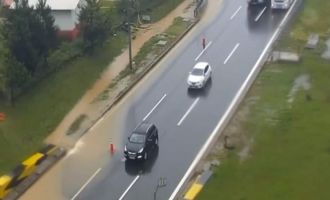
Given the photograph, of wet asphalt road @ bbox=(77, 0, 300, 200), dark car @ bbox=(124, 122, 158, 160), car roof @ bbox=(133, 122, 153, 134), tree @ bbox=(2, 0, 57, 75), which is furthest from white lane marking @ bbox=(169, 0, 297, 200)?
tree @ bbox=(2, 0, 57, 75)

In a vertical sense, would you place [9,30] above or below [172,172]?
above

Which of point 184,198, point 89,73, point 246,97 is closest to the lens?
point 184,198

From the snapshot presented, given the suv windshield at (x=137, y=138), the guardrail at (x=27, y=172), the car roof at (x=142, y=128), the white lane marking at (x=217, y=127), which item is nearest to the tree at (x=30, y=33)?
the guardrail at (x=27, y=172)

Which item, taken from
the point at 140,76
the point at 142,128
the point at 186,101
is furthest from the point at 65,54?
the point at 142,128

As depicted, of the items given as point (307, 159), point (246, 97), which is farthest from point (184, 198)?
point (246, 97)

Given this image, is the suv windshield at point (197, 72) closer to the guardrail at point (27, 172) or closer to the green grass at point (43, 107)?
the green grass at point (43, 107)

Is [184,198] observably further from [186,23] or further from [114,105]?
[186,23]

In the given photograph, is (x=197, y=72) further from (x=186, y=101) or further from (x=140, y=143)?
(x=140, y=143)
